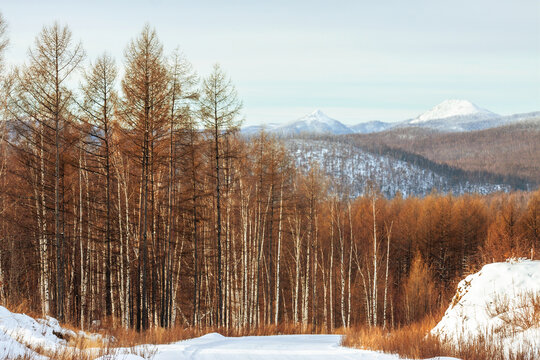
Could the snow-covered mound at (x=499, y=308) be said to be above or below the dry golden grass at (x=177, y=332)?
above

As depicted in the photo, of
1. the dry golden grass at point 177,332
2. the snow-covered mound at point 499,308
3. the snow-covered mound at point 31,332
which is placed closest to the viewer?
the snow-covered mound at point 31,332

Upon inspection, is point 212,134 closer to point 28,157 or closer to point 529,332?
point 28,157

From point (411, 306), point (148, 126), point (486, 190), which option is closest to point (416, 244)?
point (411, 306)

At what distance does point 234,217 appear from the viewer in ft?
86.3

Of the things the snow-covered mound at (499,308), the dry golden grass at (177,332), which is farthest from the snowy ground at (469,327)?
the dry golden grass at (177,332)

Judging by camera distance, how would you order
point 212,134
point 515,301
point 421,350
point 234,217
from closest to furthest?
1. point 421,350
2. point 515,301
3. point 212,134
4. point 234,217

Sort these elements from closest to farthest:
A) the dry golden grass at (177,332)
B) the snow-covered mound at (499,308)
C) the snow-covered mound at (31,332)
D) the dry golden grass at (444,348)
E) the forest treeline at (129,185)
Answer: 1. the dry golden grass at (444,348)
2. the snow-covered mound at (31,332)
3. the snow-covered mound at (499,308)
4. the dry golden grass at (177,332)
5. the forest treeline at (129,185)

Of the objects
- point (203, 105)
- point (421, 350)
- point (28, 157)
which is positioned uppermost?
point (203, 105)

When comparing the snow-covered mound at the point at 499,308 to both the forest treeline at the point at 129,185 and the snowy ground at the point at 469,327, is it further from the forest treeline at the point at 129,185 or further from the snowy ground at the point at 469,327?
the forest treeline at the point at 129,185

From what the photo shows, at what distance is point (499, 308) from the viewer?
320 inches

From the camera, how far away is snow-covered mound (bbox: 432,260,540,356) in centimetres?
663

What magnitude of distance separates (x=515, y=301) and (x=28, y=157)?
60.9 feet

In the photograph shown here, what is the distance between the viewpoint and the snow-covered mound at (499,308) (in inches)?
261

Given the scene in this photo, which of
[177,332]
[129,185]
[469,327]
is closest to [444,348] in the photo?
[469,327]
